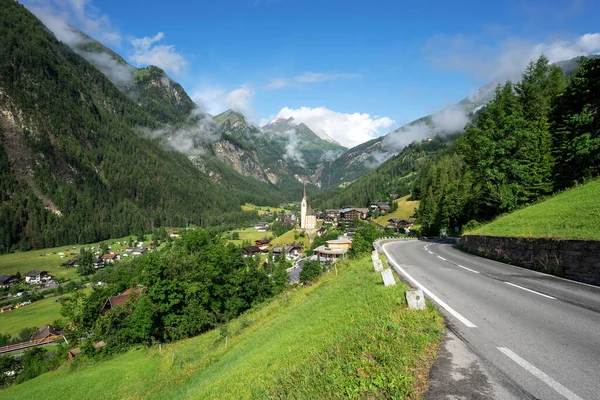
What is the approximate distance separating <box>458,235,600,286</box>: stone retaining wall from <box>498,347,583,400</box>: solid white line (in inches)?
395

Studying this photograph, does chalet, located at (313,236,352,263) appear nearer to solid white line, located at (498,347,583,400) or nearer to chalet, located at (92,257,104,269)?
solid white line, located at (498,347,583,400)

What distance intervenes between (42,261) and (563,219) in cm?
17959

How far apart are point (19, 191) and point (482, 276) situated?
258843mm

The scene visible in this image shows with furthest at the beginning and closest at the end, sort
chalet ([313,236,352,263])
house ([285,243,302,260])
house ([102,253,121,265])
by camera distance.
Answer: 1. house ([102,253,121,265])
2. house ([285,243,302,260])
3. chalet ([313,236,352,263])

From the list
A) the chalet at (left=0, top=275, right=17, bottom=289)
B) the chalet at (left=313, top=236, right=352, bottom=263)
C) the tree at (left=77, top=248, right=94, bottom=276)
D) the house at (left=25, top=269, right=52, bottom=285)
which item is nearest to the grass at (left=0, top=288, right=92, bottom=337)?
the house at (left=25, top=269, right=52, bottom=285)

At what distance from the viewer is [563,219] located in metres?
16.6

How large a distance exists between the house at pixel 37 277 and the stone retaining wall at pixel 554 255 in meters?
141

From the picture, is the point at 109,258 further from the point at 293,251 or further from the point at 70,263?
the point at 293,251

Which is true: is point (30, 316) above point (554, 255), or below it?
below

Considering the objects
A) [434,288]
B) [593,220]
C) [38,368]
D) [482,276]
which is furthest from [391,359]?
[38,368]

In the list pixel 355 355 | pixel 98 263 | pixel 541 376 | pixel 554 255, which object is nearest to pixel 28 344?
pixel 355 355

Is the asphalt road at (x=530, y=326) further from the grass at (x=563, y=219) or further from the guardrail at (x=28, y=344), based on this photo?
the guardrail at (x=28, y=344)

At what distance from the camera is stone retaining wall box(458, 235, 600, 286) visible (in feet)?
41.5

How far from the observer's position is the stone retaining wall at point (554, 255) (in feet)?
41.5
